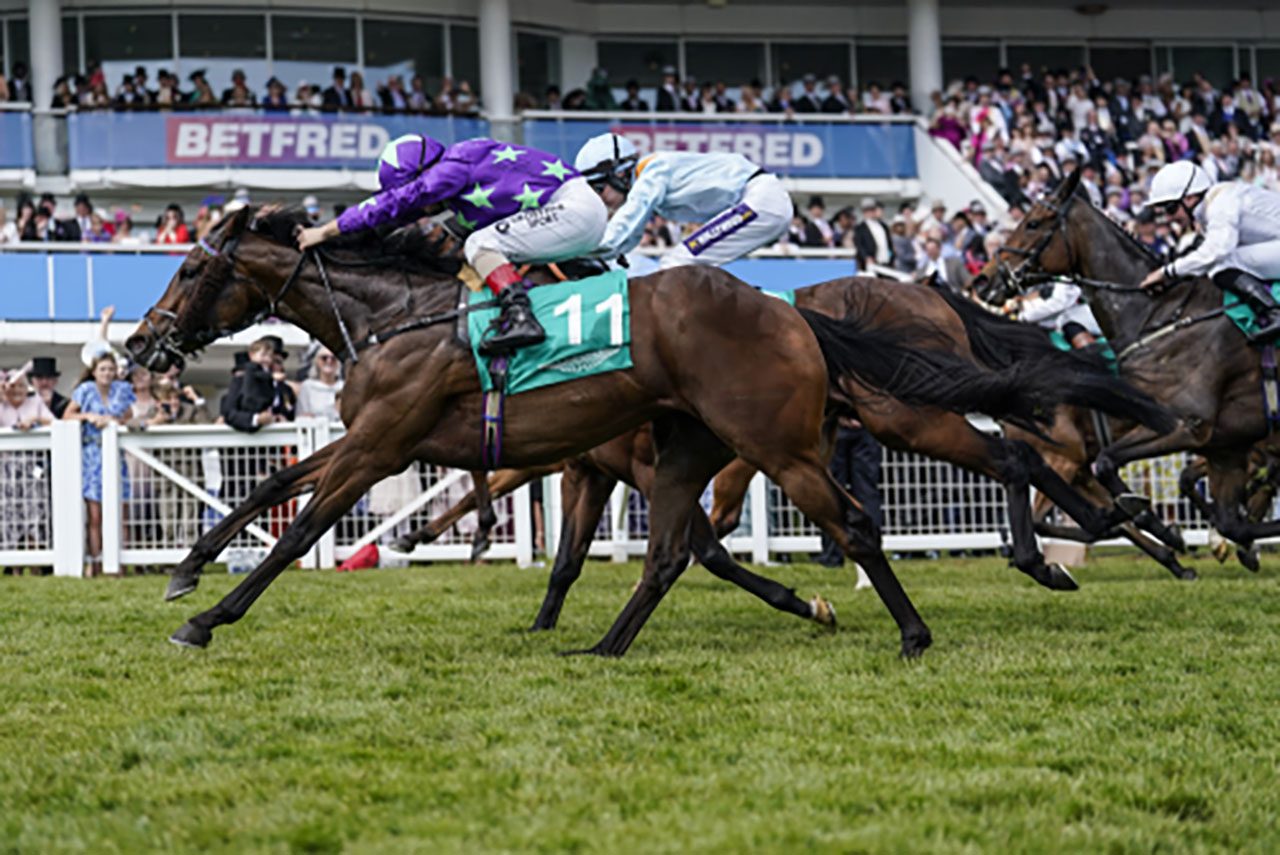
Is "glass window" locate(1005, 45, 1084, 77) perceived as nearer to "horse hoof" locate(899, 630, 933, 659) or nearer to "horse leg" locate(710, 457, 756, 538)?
"horse leg" locate(710, 457, 756, 538)

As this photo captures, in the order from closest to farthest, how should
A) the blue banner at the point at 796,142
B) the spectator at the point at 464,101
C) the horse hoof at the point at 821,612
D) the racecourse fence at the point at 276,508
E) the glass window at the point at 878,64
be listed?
the horse hoof at the point at 821,612
the racecourse fence at the point at 276,508
the spectator at the point at 464,101
the blue banner at the point at 796,142
the glass window at the point at 878,64

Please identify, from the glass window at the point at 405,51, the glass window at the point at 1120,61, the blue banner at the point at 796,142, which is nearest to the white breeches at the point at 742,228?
the blue banner at the point at 796,142

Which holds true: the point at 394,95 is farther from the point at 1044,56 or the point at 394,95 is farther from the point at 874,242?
the point at 1044,56

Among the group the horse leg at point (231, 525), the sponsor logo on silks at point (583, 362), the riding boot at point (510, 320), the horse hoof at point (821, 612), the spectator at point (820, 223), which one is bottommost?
the horse hoof at point (821, 612)

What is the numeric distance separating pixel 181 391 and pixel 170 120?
11.4m

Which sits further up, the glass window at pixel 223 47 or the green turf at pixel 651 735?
the glass window at pixel 223 47

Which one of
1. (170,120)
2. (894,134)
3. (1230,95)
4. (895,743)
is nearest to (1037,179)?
(894,134)

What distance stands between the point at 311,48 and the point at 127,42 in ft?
9.38

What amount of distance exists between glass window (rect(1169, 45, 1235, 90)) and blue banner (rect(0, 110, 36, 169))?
792 inches

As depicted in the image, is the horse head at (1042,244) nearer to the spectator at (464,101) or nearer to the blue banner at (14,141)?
the spectator at (464,101)

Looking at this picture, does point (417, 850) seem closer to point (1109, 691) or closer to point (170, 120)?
point (1109, 691)

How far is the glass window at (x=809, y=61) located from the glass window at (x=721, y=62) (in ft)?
1.48

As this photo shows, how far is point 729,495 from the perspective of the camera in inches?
351

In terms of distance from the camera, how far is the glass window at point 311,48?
24641 mm
